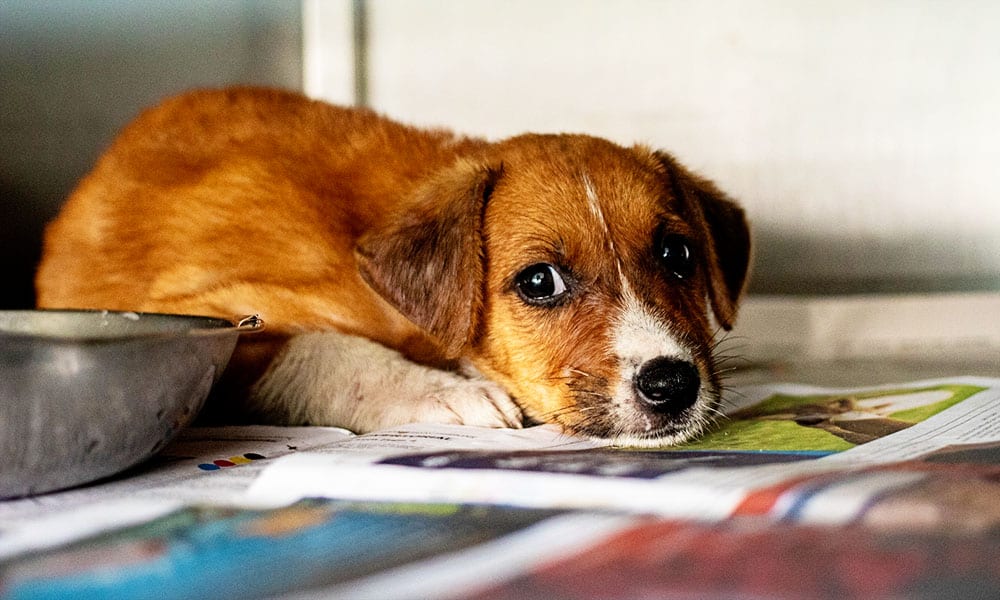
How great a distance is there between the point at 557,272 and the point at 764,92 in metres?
3.25

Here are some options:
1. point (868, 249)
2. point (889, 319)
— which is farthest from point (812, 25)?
point (889, 319)

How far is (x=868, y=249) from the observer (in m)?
5.18

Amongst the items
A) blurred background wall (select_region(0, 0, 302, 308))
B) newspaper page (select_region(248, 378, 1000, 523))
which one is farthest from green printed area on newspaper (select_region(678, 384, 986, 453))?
blurred background wall (select_region(0, 0, 302, 308))

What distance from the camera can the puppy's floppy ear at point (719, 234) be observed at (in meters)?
2.59

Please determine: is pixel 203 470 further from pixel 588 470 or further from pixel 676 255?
pixel 676 255

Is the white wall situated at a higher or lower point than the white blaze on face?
higher

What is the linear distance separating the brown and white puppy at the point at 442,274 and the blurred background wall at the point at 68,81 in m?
1.04

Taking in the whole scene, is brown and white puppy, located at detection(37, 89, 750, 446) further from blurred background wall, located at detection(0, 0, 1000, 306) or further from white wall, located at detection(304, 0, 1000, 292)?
white wall, located at detection(304, 0, 1000, 292)

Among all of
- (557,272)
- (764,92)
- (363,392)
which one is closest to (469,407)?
(363,392)

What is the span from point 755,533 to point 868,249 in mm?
4369

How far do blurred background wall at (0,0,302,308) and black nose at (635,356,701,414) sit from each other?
2804mm

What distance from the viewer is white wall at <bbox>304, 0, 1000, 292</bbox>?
501cm

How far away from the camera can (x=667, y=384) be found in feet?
6.42

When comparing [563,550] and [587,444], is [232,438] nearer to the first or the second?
[587,444]
